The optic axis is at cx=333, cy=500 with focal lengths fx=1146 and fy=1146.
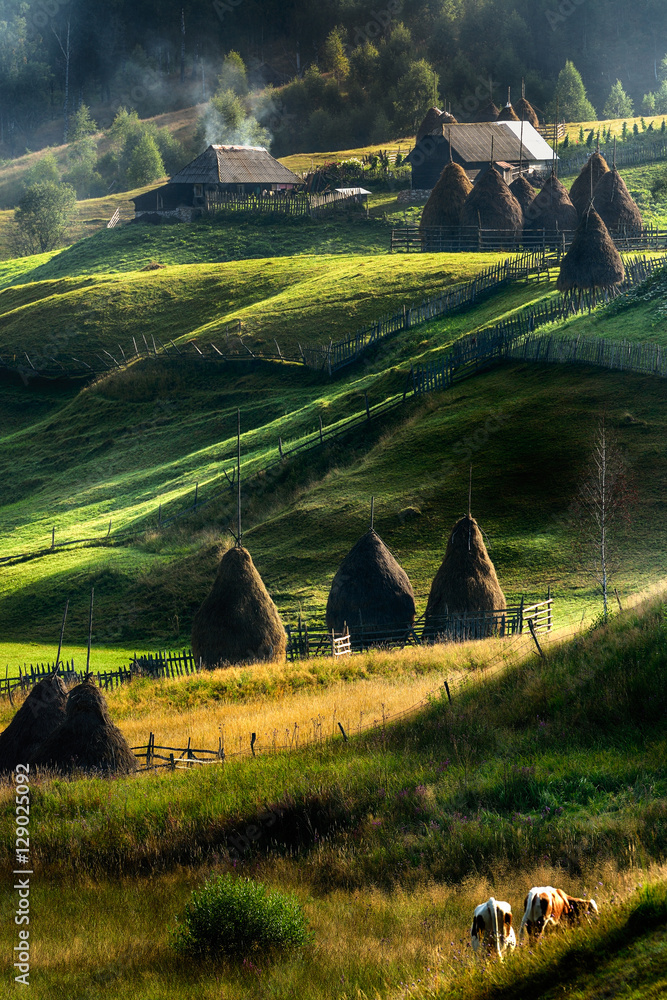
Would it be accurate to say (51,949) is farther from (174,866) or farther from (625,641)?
(625,641)

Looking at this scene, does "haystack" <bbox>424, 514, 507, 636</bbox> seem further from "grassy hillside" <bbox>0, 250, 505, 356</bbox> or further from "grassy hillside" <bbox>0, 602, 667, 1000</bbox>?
"grassy hillside" <bbox>0, 250, 505, 356</bbox>

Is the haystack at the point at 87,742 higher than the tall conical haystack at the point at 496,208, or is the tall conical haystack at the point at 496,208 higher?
the tall conical haystack at the point at 496,208

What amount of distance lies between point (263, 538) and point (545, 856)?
96.9 ft

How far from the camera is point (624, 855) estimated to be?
11.7 m

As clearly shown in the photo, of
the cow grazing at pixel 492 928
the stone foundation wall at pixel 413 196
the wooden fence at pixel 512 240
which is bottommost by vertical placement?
the cow grazing at pixel 492 928

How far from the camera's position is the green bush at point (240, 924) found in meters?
11.6

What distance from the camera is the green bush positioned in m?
11.6

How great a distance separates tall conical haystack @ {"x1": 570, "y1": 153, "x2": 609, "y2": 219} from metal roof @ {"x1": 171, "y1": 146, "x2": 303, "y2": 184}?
37.6 meters

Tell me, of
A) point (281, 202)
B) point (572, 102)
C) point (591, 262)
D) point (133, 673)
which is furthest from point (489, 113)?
point (133, 673)

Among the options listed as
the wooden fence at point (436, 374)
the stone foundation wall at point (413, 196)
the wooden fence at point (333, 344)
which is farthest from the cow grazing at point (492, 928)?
the stone foundation wall at point (413, 196)

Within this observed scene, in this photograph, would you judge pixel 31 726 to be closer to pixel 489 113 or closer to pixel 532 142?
pixel 532 142

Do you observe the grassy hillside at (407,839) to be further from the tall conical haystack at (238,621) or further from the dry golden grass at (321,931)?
the tall conical haystack at (238,621)

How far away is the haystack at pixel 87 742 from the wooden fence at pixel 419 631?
34.9ft

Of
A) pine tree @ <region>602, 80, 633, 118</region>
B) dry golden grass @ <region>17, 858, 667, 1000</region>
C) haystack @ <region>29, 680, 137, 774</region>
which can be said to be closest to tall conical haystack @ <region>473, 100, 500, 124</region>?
pine tree @ <region>602, 80, 633, 118</region>
